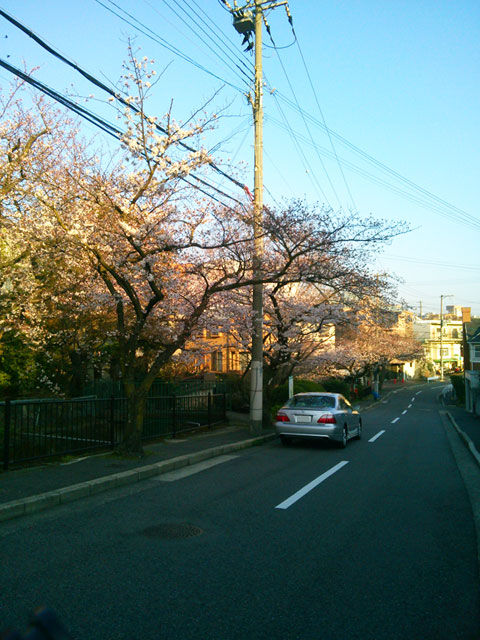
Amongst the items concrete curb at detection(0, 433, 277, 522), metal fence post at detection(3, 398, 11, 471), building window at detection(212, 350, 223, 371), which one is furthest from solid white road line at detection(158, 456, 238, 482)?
building window at detection(212, 350, 223, 371)

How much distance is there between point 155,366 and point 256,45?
444 inches

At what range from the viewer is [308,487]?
869 cm

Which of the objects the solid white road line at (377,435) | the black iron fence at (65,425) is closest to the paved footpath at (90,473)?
the black iron fence at (65,425)

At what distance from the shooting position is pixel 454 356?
353ft

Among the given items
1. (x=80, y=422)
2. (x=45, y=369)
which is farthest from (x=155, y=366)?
(x=45, y=369)

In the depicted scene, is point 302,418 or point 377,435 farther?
point 377,435

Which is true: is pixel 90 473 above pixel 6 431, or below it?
→ below

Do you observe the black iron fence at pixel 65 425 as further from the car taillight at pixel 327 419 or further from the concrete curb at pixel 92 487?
the car taillight at pixel 327 419

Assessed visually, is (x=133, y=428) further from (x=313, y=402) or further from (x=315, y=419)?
(x=313, y=402)

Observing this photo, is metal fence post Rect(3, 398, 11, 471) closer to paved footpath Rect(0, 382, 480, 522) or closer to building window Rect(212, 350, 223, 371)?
paved footpath Rect(0, 382, 480, 522)

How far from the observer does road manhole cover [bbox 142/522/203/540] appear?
590 centimetres

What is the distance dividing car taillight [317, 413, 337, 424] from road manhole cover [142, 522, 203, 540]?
25.3 feet

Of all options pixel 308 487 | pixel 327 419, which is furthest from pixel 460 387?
pixel 308 487

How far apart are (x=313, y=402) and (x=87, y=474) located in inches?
287
